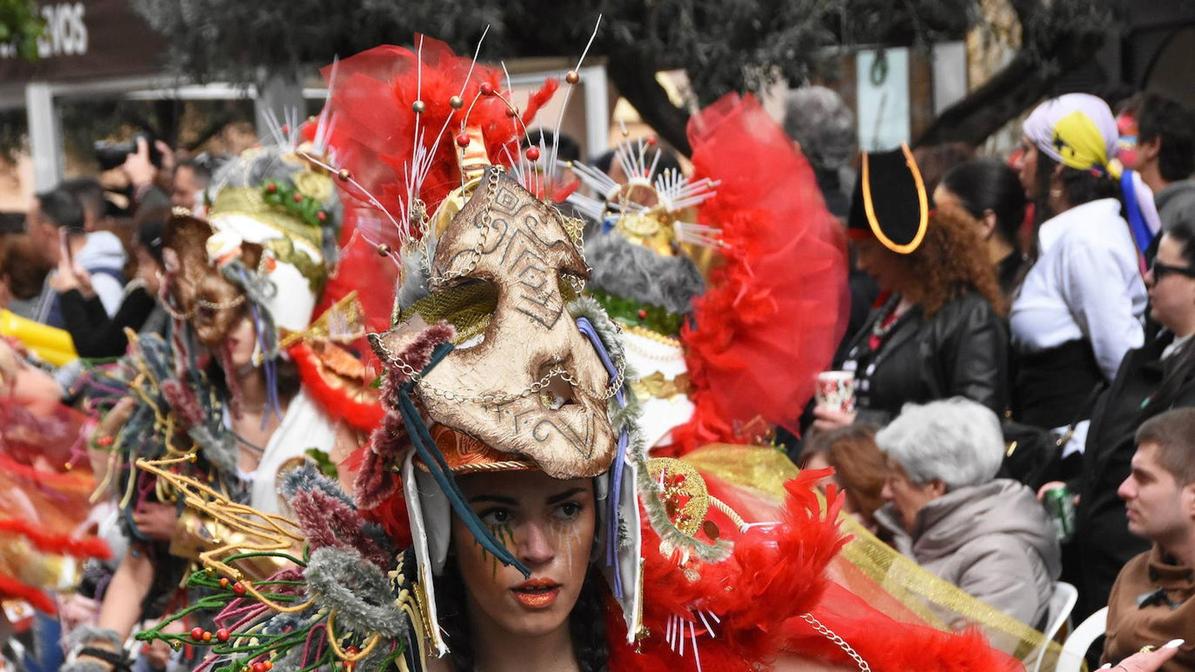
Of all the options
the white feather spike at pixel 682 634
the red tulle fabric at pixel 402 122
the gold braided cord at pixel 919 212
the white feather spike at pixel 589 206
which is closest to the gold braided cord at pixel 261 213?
the white feather spike at pixel 589 206

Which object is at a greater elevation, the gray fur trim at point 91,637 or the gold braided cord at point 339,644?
the gold braided cord at point 339,644

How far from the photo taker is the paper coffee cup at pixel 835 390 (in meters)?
5.55

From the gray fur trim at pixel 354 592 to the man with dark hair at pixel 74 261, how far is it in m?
6.01

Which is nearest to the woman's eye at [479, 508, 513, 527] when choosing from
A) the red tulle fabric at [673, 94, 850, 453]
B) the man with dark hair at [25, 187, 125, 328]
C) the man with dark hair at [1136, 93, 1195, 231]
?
the red tulle fabric at [673, 94, 850, 453]

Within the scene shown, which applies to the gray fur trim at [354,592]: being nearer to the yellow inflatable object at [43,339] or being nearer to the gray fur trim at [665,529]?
the gray fur trim at [665,529]

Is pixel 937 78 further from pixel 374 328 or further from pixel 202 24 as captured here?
pixel 374 328

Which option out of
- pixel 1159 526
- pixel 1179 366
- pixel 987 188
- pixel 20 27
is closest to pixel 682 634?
pixel 1159 526

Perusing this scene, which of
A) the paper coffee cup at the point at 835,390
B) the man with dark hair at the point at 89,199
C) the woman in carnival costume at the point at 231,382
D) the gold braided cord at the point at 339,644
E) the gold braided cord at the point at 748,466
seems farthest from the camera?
the man with dark hair at the point at 89,199

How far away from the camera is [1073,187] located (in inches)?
240

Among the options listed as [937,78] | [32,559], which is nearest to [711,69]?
[937,78]

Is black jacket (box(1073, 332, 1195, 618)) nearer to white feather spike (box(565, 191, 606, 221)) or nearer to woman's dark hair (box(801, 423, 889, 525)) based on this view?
woman's dark hair (box(801, 423, 889, 525))

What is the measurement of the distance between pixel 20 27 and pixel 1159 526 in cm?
960

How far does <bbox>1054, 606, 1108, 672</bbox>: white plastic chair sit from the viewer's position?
4074 mm

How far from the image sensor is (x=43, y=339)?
773cm
